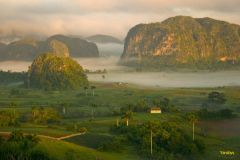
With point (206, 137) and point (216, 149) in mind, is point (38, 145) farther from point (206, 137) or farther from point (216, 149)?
point (206, 137)

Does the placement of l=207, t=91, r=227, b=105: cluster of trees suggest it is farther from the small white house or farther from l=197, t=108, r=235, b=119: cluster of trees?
the small white house

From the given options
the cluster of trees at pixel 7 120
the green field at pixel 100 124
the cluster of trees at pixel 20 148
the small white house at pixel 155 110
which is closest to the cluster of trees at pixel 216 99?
the green field at pixel 100 124

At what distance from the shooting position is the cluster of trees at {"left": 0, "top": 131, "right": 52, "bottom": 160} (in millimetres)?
76450

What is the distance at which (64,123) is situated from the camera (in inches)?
5251

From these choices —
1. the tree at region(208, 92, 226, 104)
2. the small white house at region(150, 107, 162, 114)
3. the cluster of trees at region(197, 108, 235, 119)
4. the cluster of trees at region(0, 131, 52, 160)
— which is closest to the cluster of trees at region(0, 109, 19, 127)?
the cluster of trees at region(0, 131, 52, 160)

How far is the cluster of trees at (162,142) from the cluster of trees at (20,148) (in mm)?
23448

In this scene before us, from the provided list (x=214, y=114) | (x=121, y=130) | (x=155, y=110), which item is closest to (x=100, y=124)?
(x=121, y=130)

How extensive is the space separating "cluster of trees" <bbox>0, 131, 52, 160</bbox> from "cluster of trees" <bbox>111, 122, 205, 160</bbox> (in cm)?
2345

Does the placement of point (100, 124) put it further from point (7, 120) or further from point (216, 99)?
point (216, 99)

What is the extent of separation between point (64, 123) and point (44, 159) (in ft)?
175

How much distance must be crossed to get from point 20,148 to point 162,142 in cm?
3427

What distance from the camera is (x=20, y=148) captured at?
82000 mm

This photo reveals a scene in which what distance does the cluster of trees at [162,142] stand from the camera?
9938 centimetres

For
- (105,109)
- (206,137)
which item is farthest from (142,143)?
(105,109)
